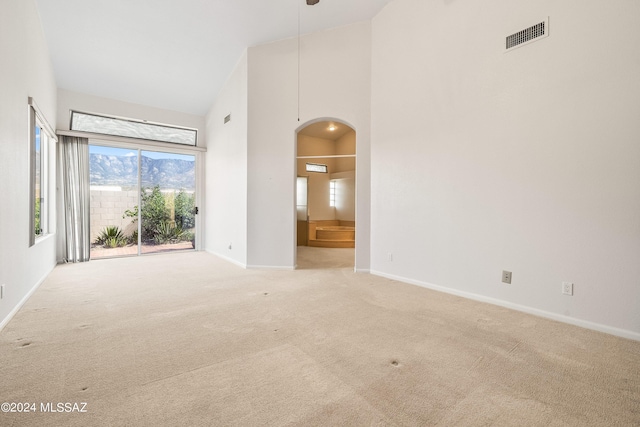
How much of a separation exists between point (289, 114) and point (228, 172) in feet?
6.05

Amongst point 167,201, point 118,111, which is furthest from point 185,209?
point 118,111

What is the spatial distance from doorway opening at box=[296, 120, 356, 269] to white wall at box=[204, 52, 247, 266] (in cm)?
219

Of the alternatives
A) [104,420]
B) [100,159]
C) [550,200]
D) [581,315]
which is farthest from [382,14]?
[100,159]

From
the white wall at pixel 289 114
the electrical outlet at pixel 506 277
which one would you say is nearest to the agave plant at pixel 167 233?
the white wall at pixel 289 114

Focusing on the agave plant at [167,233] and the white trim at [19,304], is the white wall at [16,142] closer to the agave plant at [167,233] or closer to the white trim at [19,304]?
the white trim at [19,304]

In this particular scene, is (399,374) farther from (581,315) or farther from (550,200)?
(550,200)

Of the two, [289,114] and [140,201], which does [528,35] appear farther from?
[140,201]

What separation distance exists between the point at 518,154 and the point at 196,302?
383cm

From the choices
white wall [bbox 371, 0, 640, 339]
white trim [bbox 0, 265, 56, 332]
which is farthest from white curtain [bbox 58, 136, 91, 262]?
white wall [bbox 371, 0, 640, 339]

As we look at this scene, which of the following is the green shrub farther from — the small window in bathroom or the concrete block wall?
the small window in bathroom

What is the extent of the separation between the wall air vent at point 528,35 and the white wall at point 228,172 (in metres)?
3.86

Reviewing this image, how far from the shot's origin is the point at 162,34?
4.38 metres

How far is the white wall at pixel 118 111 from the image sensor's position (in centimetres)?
547

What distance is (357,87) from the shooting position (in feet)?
15.2
